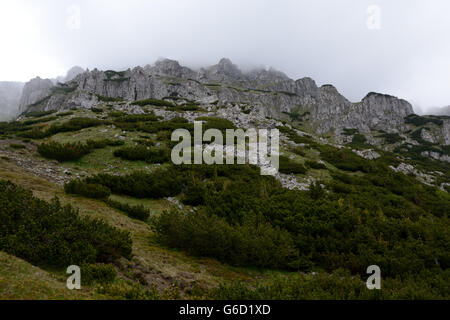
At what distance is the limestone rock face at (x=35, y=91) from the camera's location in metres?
144

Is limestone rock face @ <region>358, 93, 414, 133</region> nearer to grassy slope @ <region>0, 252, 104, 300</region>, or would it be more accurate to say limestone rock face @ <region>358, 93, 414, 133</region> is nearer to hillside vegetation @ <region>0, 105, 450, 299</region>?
hillside vegetation @ <region>0, 105, 450, 299</region>

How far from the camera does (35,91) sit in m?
149

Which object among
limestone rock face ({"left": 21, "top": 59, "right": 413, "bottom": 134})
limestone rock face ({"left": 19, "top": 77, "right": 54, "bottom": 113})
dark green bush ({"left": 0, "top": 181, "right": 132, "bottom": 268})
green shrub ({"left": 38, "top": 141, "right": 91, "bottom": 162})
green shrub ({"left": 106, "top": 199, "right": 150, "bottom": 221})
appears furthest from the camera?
limestone rock face ({"left": 19, "top": 77, "right": 54, "bottom": 113})

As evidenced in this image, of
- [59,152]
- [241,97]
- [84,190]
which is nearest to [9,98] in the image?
[241,97]

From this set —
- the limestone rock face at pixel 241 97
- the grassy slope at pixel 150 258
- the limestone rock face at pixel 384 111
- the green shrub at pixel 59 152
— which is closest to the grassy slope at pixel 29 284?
the grassy slope at pixel 150 258

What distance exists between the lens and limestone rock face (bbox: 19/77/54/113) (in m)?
144

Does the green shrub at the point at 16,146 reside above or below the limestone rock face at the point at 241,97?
below

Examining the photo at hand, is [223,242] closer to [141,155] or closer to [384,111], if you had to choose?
[141,155]

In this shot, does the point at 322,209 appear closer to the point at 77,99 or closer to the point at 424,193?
the point at 424,193

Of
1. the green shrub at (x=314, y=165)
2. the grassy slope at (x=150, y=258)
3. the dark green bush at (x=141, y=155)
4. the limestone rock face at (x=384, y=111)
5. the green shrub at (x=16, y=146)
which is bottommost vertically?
the grassy slope at (x=150, y=258)

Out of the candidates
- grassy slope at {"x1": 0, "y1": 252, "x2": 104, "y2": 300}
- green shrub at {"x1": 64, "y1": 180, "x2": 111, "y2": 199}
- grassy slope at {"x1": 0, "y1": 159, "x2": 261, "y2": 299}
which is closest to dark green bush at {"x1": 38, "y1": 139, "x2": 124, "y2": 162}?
grassy slope at {"x1": 0, "y1": 159, "x2": 261, "y2": 299}

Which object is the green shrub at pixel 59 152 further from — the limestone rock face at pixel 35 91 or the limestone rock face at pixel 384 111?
the limestone rock face at pixel 35 91

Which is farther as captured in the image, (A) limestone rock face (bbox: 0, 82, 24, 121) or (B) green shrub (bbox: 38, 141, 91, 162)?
(A) limestone rock face (bbox: 0, 82, 24, 121)
